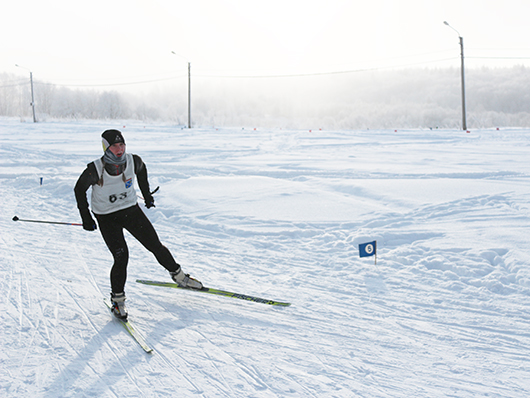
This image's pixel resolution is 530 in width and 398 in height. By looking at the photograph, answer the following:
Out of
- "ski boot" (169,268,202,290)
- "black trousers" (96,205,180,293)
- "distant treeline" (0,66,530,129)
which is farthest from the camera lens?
"distant treeline" (0,66,530,129)

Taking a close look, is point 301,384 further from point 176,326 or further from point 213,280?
point 213,280

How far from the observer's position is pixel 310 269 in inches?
203

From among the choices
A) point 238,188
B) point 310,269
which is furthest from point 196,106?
point 310,269

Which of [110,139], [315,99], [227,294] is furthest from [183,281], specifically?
[315,99]

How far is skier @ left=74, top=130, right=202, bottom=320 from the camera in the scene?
373 cm

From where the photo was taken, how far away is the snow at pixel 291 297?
295 centimetres

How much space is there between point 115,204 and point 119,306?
3.07 feet

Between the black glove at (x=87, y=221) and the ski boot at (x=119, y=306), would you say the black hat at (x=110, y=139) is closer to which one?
the black glove at (x=87, y=221)

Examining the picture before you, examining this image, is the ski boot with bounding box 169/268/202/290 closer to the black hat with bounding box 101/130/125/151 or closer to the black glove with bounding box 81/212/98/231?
the black glove with bounding box 81/212/98/231

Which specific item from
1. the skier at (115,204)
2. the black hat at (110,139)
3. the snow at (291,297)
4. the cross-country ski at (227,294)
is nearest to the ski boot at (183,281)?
the cross-country ski at (227,294)

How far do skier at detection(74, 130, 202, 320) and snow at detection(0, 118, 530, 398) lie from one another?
1.44ft

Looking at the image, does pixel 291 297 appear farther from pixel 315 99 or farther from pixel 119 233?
pixel 315 99

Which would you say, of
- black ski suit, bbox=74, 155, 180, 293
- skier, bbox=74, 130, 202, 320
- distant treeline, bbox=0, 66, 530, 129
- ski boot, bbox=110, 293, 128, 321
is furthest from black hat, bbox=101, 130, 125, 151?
distant treeline, bbox=0, 66, 530, 129

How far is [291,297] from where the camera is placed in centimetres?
434
